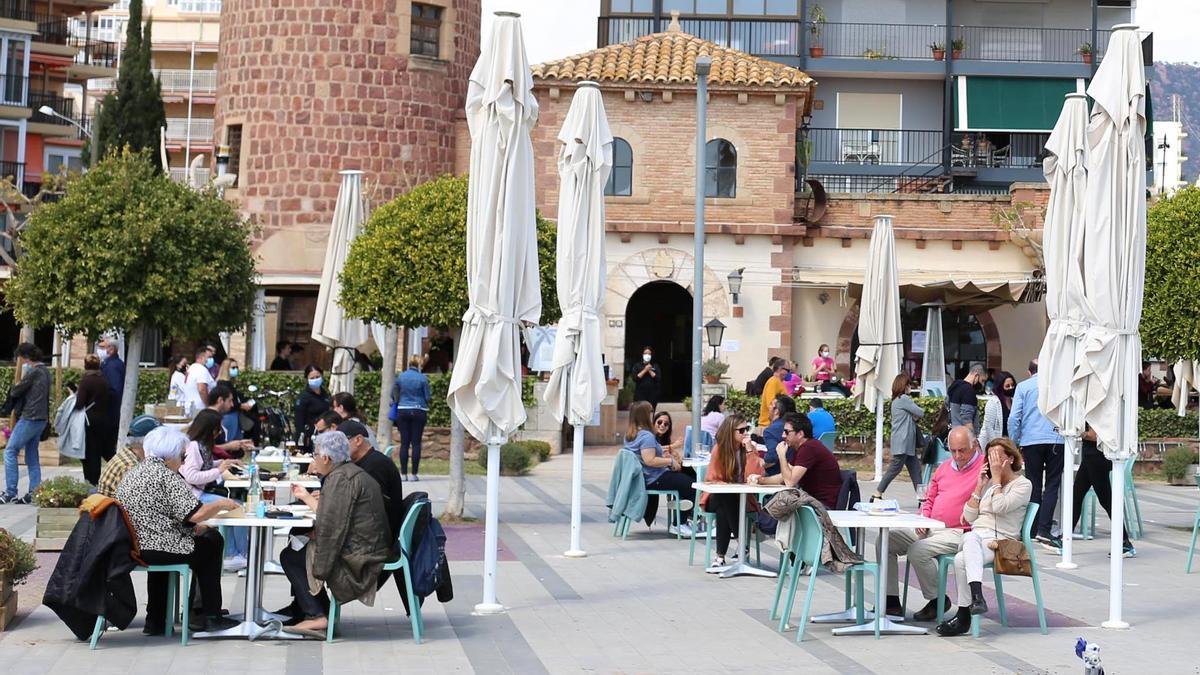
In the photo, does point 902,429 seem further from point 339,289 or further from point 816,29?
point 816,29

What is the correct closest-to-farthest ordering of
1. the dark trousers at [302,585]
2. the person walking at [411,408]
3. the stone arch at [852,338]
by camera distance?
the dark trousers at [302,585] < the person walking at [411,408] < the stone arch at [852,338]

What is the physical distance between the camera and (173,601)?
1023 centimetres

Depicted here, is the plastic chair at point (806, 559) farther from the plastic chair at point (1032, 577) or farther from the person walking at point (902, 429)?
the person walking at point (902, 429)

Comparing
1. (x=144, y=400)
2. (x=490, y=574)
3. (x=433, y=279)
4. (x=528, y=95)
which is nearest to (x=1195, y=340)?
(x=433, y=279)

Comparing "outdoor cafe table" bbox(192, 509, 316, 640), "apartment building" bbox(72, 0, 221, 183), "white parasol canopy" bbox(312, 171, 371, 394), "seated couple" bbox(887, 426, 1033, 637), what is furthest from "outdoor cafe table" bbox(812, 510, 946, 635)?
"apartment building" bbox(72, 0, 221, 183)

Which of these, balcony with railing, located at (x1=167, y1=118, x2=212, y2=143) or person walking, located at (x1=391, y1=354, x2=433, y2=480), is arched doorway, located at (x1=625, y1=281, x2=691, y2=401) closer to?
person walking, located at (x1=391, y1=354, x2=433, y2=480)

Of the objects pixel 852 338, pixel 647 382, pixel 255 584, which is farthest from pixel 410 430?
pixel 852 338

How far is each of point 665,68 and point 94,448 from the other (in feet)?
55.2

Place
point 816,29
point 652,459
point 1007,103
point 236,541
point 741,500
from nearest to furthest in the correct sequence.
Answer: point 741,500 → point 236,541 → point 652,459 → point 1007,103 → point 816,29

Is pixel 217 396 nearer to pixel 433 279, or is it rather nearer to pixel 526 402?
pixel 433 279

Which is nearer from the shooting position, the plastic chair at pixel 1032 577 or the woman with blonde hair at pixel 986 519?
the woman with blonde hair at pixel 986 519

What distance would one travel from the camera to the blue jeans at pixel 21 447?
17.7 metres

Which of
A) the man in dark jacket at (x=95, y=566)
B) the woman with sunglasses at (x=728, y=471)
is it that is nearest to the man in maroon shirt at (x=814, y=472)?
the woman with sunglasses at (x=728, y=471)

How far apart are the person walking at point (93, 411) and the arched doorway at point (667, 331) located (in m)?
18.5
